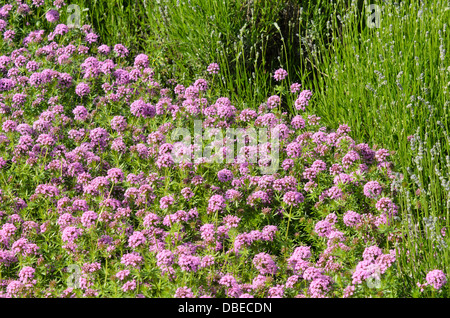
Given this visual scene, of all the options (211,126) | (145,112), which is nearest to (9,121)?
(145,112)

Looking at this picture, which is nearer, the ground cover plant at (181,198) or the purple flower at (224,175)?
the ground cover plant at (181,198)

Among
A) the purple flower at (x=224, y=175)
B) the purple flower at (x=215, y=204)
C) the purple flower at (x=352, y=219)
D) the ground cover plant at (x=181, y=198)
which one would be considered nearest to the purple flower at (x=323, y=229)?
the ground cover plant at (x=181, y=198)

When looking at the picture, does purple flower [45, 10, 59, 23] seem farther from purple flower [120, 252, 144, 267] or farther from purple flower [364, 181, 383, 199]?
purple flower [364, 181, 383, 199]

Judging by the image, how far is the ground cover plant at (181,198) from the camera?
3.74m

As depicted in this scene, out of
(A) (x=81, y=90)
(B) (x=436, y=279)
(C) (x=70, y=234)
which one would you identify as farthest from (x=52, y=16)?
(B) (x=436, y=279)

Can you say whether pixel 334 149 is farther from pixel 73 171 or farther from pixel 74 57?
pixel 74 57

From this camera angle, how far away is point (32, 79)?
5.62 meters

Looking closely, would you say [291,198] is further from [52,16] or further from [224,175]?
[52,16]

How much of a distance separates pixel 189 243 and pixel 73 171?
3.94 feet

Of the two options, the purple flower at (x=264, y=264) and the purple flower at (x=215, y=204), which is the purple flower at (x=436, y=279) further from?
the purple flower at (x=215, y=204)
